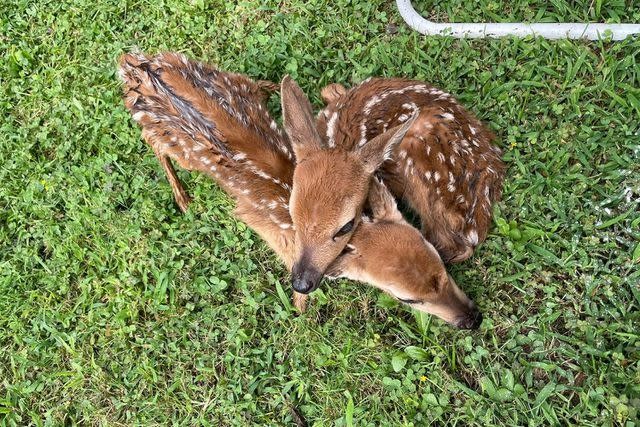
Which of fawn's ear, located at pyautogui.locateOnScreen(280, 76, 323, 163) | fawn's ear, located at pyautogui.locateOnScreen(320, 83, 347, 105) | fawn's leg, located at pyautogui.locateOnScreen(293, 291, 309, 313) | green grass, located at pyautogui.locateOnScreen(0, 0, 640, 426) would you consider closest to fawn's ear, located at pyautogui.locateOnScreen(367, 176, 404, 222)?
fawn's ear, located at pyautogui.locateOnScreen(280, 76, 323, 163)

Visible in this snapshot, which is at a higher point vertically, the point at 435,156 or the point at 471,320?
the point at 435,156

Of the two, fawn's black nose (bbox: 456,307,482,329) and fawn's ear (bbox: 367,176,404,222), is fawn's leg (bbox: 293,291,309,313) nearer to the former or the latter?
fawn's ear (bbox: 367,176,404,222)

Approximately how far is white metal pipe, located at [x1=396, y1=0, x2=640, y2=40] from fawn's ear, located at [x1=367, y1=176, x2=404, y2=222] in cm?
133

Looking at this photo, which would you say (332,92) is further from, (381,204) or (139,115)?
(139,115)

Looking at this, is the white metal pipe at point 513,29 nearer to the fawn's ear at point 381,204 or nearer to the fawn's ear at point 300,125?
the fawn's ear at point 300,125

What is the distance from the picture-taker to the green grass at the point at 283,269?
3.31m

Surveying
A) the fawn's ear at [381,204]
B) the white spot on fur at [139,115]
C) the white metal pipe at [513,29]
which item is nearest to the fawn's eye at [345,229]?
the fawn's ear at [381,204]

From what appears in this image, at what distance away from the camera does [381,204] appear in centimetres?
322

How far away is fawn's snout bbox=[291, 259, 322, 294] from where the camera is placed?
304cm

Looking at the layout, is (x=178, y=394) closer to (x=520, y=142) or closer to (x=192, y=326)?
(x=192, y=326)

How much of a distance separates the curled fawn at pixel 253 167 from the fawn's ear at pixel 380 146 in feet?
0.59

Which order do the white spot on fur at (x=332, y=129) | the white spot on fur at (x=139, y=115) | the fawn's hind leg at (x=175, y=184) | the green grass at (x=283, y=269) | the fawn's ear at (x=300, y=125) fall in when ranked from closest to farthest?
the fawn's ear at (x=300, y=125)
the green grass at (x=283, y=269)
the white spot on fur at (x=332, y=129)
the white spot on fur at (x=139, y=115)
the fawn's hind leg at (x=175, y=184)

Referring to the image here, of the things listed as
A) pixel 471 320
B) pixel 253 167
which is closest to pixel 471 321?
pixel 471 320

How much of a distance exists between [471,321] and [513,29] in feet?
6.39
